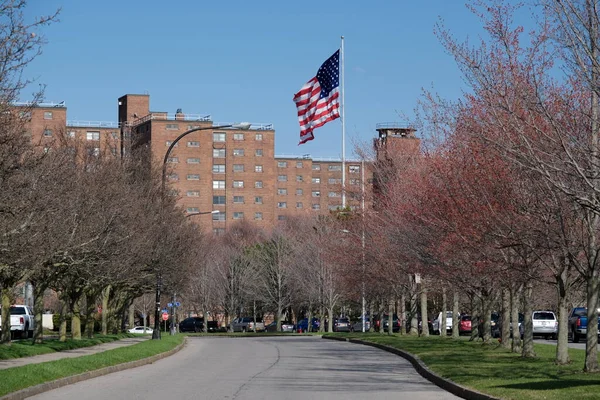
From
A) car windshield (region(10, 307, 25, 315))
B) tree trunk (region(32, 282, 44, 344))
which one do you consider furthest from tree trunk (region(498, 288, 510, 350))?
car windshield (region(10, 307, 25, 315))

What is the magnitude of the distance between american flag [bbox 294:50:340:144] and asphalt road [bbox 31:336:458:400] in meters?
18.6

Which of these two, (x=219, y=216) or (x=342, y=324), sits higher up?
(x=219, y=216)

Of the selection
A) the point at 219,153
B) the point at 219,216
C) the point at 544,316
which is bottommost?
the point at 544,316

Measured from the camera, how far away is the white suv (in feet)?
180

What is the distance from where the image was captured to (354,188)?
56344mm

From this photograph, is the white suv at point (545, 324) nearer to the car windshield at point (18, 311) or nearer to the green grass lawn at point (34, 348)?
the green grass lawn at point (34, 348)

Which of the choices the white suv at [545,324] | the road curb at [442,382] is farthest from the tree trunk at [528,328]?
the white suv at [545,324]

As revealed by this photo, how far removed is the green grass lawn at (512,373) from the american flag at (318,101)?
1864 centimetres

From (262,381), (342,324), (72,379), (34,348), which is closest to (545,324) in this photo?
(342,324)

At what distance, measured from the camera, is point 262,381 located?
22031mm

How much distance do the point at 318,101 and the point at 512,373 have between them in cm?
3062

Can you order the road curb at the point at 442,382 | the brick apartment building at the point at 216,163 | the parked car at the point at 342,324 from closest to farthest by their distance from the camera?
the road curb at the point at 442,382 < the parked car at the point at 342,324 < the brick apartment building at the point at 216,163

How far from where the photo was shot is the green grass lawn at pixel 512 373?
16.7 m

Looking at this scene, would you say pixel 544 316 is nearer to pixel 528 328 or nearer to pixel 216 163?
pixel 528 328
